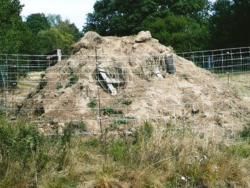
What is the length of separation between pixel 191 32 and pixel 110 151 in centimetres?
4486

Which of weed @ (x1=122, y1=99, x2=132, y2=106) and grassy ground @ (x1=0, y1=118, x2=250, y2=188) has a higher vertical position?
weed @ (x1=122, y1=99, x2=132, y2=106)

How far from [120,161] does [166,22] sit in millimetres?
45660

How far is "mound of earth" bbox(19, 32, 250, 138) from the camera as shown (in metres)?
11.2

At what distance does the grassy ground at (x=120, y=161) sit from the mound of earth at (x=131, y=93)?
1.32m

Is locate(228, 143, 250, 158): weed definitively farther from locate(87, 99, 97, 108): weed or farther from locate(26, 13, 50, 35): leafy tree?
locate(26, 13, 50, 35): leafy tree

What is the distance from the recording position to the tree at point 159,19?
5110 cm

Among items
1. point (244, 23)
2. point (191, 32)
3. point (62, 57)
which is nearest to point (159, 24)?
point (191, 32)

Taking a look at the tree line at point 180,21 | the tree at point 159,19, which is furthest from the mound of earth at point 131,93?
the tree at point 159,19

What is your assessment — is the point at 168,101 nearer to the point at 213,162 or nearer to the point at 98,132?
the point at 98,132

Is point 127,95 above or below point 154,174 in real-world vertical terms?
above

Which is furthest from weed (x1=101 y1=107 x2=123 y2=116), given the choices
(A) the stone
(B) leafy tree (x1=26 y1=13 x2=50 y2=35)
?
(B) leafy tree (x1=26 y1=13 x2=50 y2=35)

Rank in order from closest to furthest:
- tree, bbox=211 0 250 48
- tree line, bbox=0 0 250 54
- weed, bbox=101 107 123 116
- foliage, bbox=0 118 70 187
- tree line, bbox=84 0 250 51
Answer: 1. foliage, bbox=0 118 70 187
2. weed, bbox=101 107 123 116
3. tree line, bbox=0 0 250 54
4. tree, bbox=211 0 250 48
5. tree line, bbox=84 0 250 51

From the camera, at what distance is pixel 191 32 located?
174 feet

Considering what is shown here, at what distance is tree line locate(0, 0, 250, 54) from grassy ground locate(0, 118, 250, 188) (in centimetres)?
1730
